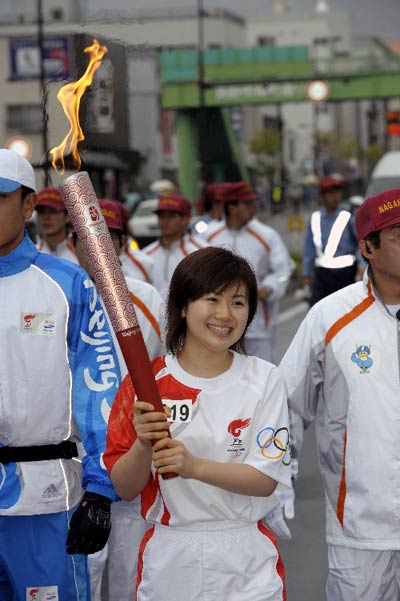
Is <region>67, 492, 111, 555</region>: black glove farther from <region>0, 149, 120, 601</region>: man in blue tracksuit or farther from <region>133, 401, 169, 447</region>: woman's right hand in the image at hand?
<region>133, 401, 169, 447</region>: woman's right hand

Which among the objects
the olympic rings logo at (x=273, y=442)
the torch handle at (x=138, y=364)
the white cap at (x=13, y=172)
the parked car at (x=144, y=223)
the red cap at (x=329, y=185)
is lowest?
the parked car at (x=144, y=223)

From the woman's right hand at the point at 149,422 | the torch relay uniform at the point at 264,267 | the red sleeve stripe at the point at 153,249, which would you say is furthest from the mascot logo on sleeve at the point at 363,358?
the torch relay uniform at the point at 264,267

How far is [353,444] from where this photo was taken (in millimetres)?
3883

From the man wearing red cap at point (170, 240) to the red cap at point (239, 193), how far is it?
568 millimetres

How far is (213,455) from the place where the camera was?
3254mm

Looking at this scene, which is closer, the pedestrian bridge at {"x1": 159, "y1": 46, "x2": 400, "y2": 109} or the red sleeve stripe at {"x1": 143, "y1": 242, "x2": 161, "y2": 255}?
the red sleeve stripe at {"x1": 143, "y1": 242, "x2": 161, "y2": 255}

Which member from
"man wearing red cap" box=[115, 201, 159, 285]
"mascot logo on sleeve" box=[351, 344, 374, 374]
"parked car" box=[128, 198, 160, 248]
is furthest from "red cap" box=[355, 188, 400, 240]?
"parked car" box=[128, 198, 160, 248]

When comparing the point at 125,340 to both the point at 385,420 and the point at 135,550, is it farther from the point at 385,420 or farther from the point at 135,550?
the point at 135,550

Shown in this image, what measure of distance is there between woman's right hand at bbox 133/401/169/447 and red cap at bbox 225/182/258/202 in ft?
21.2

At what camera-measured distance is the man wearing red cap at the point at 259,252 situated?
9.37 metres

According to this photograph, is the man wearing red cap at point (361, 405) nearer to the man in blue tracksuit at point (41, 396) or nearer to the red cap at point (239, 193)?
the man in blue tracksuit at point (41, 396)

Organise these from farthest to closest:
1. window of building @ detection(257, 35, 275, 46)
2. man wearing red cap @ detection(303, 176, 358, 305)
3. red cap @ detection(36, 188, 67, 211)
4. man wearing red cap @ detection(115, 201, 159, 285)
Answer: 1. window of building @ detection(257, 35, 275, 46)
2. man wearing red cap @ detection(303, 176, 358, 305)
3. red cap @ detection(36, 188, 67, 211)
4. man wearing red cap @ detection(115, 201, 159, 285)

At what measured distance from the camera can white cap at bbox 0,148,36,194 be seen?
3.54 m

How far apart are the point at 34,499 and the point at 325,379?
100cm
